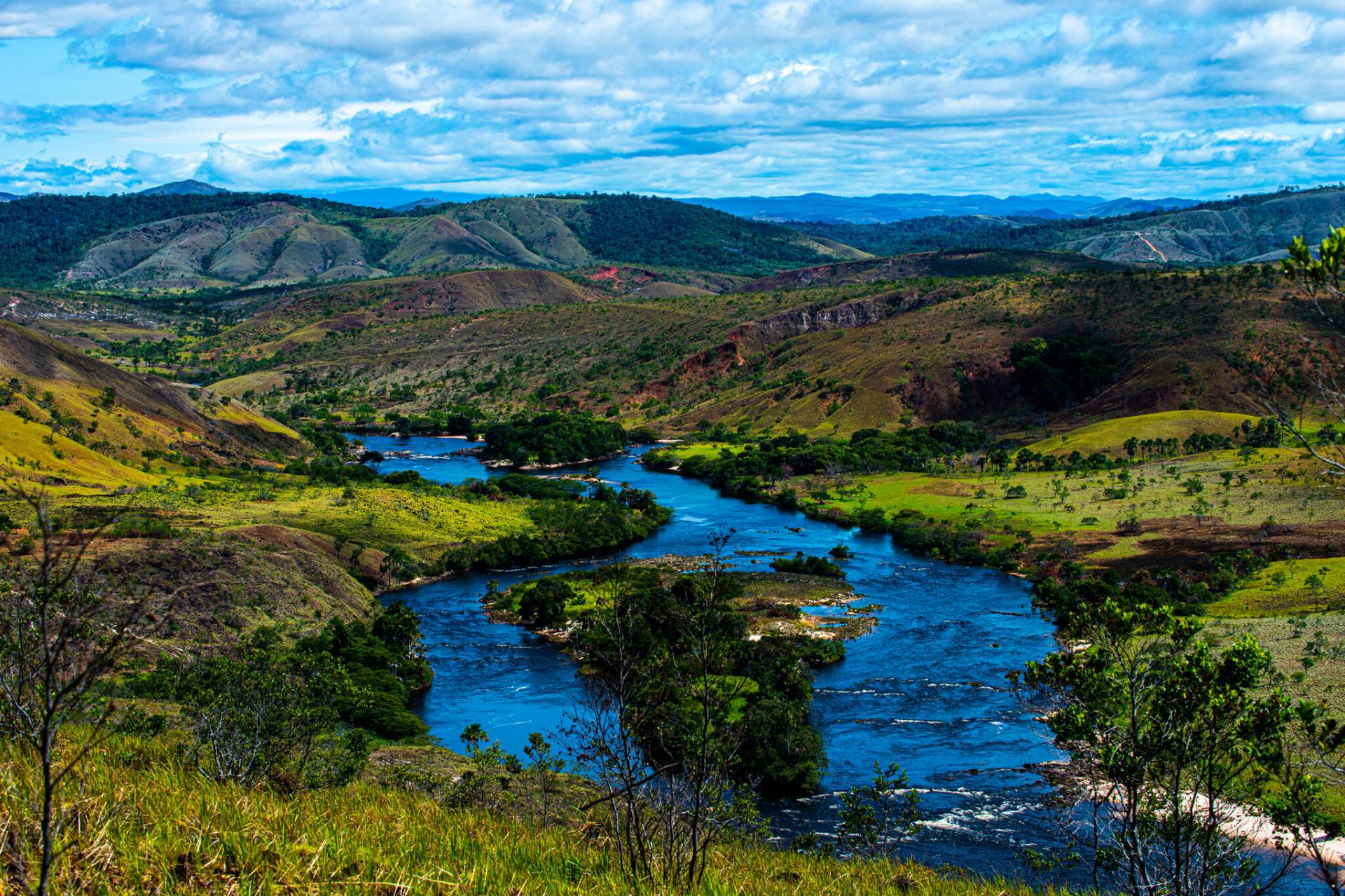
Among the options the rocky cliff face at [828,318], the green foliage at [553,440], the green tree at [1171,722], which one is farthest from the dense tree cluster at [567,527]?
the rocky cliff face at [828,318]

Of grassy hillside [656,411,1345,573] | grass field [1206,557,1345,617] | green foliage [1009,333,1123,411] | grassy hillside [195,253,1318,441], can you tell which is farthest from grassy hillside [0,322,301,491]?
green foliage [1009,333,1123,411]

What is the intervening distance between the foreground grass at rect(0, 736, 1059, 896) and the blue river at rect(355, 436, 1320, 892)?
13865 mm

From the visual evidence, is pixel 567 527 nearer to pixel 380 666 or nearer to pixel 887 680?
pixel 380 666

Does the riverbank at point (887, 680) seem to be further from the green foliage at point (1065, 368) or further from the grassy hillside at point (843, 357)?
the green foliage at point (1065, 368)

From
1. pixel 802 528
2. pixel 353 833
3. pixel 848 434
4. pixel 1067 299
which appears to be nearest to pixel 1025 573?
pixel 802 528

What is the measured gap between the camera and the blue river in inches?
1469

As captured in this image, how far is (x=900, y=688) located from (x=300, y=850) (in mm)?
46637

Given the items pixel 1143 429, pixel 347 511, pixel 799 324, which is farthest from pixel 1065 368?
pixel 347 511

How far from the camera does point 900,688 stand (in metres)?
50.8

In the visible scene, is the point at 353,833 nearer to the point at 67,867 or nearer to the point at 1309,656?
the point at 67,867

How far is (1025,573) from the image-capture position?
238ft

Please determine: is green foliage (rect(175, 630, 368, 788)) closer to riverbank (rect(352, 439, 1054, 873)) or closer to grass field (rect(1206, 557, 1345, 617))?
riverbank (rect(352, 439, 1054, 873))

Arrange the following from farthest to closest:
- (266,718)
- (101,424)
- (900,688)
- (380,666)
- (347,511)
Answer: (101,424) < (347,511) < (380,666) < (900,688) < (266,718)

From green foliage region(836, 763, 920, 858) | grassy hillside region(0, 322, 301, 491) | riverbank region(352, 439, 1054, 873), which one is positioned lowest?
riverbank region(352, 439, 1054, 873)
